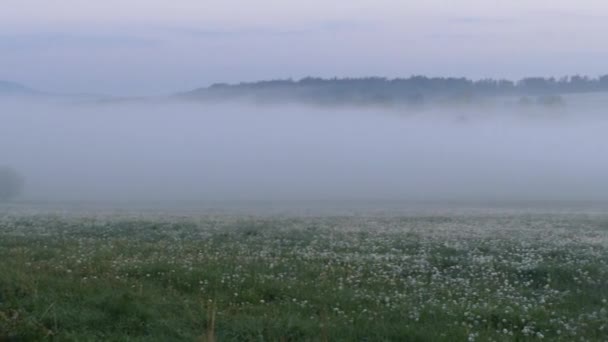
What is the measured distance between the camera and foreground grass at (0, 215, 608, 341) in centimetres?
1220

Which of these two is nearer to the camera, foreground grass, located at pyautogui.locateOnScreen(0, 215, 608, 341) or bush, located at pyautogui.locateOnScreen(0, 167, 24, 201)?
foreground grass, located at pyautogui.locateOnScreen(0, 215, 608, 341)

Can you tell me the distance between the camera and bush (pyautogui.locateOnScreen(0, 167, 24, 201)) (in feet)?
338

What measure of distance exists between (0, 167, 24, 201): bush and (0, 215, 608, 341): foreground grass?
83198 millimetres

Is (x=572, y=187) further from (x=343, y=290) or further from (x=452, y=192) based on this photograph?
(x=343, y=290)

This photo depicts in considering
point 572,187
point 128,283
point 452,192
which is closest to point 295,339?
point 128,283

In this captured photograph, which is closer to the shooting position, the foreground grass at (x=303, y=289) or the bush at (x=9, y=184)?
the foreground grass at (x=303, y=289)

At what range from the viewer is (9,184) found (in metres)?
105

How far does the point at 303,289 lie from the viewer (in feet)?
49.9

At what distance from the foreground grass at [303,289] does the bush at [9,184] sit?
83.2 meters

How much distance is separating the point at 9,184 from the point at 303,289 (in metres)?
97.4

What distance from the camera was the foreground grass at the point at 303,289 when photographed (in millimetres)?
12203

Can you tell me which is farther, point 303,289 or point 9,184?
point 9,184

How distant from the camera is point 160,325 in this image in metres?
12.5

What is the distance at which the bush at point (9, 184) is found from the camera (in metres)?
103
